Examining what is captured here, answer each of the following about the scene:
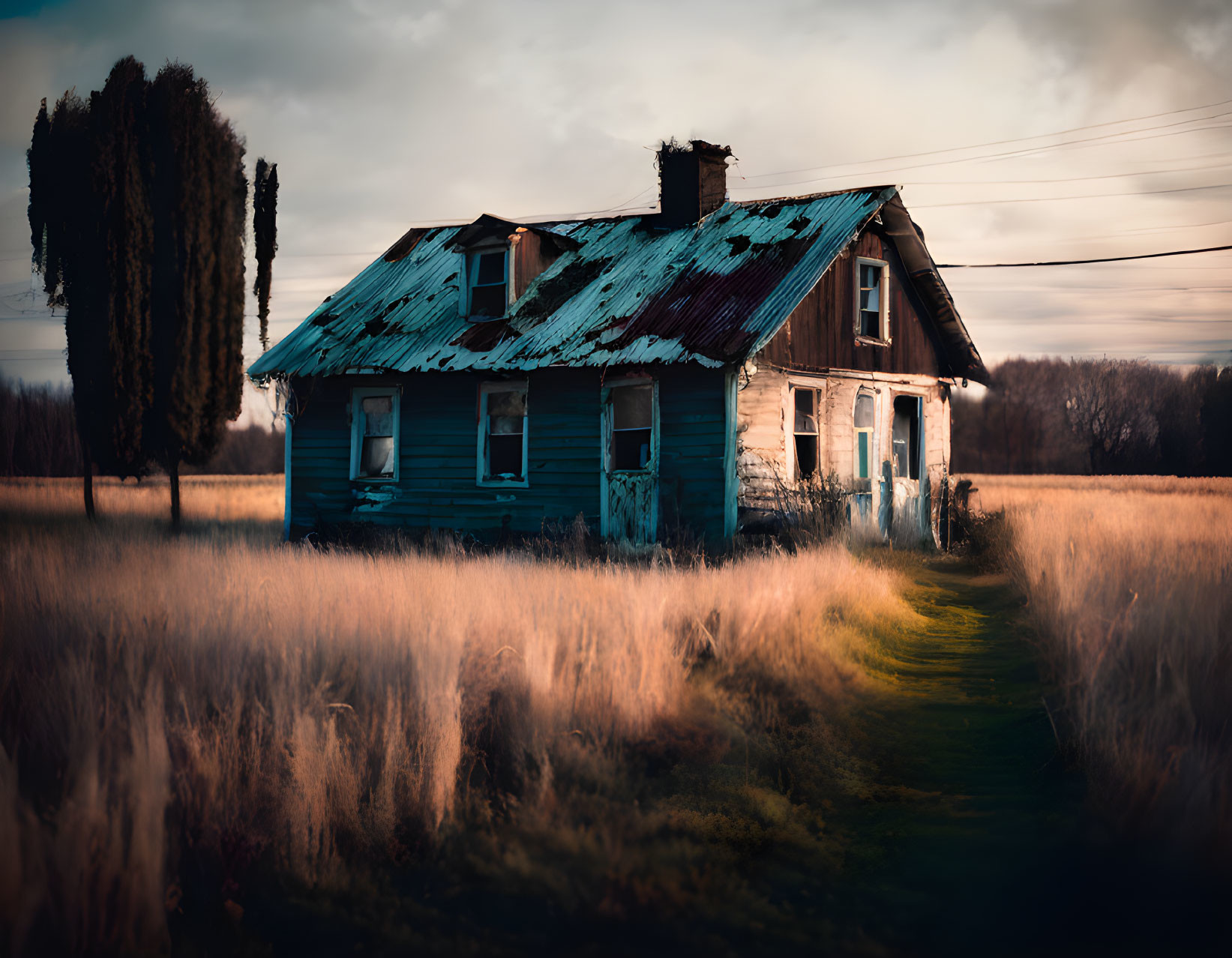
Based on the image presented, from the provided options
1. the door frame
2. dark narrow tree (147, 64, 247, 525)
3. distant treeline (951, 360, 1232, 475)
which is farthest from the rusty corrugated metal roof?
distant treeline (951, 360, 1232, 475)

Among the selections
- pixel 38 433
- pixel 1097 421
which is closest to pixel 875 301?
pixel 38 433

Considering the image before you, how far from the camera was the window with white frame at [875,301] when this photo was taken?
55.3ft

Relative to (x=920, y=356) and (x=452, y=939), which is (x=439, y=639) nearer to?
(x=452, y=939)

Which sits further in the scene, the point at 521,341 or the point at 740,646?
the point at 521,341

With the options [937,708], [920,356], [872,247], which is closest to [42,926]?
[937,708]

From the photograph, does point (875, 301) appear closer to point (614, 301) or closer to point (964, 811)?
point (614, 301)

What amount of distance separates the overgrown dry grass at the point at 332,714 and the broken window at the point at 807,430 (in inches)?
264

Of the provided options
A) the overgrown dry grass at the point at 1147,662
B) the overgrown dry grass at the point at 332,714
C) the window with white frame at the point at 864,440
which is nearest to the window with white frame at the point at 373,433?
the overgrown dry grass at the point at 332,714

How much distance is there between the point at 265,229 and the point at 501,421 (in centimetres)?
860

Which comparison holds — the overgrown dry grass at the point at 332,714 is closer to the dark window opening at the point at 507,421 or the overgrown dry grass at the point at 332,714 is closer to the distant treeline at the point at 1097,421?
the dark window opening at the point at 507,421

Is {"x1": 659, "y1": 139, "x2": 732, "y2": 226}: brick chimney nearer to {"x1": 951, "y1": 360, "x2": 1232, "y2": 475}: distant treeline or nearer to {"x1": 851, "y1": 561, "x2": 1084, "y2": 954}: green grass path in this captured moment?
{"x1": 851, "y1": 561, "x2": 1084, "y2": 954}: green grass path

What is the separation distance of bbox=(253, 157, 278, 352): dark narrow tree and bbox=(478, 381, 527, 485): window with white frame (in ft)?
23.3

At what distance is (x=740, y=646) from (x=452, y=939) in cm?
384

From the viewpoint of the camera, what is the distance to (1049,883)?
157 inches
